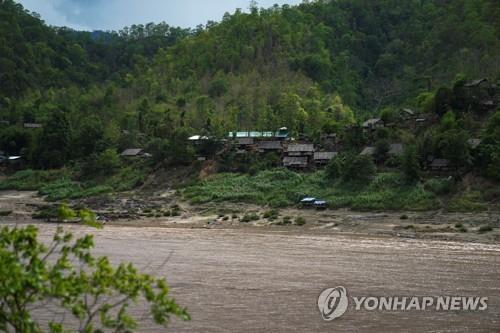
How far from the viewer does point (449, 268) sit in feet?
75.4

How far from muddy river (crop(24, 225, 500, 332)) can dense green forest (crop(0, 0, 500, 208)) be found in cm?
1631

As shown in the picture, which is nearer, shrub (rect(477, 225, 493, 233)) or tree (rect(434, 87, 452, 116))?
shrub (rect(477, 225, 493, 233))

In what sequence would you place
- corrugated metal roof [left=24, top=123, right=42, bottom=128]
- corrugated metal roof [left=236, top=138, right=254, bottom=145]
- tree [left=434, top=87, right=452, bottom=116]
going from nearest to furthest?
tree [left=434, top=87, right=452, bottom=116] → corrugated metal roof [left=236, top=138, right=254, bottom=145] → corrugated metal roof [left=24, top=123, right=42, bottom=128]

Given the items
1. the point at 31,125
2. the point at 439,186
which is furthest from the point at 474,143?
the point at 31,125

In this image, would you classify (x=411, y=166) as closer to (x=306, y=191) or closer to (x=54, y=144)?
(x=306, y=191)

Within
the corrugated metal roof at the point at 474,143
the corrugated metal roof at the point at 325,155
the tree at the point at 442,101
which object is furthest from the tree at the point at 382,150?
the tree at the point at 442,101

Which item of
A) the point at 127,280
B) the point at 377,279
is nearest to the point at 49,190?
the point at 377,279

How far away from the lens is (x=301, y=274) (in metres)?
22.4

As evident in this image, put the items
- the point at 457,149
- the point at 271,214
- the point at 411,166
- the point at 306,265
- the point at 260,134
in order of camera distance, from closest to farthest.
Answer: the point at 306,265
the point at 271,214
the point at 457,149
the point at 411,166
the point at 260,134
